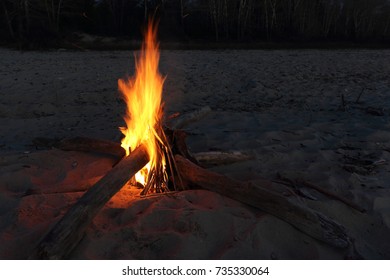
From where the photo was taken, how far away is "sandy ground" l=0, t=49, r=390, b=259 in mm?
3137

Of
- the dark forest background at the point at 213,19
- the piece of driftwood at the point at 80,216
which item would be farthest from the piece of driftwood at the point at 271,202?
the dark forest background at the point at 213,19

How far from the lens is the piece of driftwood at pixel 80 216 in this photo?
108 inches

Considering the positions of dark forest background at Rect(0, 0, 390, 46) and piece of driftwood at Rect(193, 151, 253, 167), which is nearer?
piece of driftwood at Rect(193, 151, 253, 167)

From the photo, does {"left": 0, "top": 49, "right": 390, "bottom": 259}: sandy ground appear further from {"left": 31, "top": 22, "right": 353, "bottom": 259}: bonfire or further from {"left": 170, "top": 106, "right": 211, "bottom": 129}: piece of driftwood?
{"left": 170, "top": 106, "right": 211, "bottom": 129}: piece of driftwood

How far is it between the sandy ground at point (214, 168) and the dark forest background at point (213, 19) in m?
17.8

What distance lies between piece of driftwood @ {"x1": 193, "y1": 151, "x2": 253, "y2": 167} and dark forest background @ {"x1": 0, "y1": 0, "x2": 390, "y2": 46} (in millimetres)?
23287

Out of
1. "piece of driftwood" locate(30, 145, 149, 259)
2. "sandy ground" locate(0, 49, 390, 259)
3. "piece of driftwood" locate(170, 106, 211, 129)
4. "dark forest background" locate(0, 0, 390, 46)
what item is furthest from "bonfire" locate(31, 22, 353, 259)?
"dark forest background" locate(0, 0, 390, 46)

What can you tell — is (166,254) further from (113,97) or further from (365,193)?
(113,97)

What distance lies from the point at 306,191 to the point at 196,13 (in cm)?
2991

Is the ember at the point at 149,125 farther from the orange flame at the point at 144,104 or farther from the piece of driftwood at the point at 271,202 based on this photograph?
the piece of driftwood at the point at 271,202

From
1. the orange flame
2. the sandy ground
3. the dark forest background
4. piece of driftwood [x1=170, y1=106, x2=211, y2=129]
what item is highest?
the dark forest background

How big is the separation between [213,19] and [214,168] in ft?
94.3

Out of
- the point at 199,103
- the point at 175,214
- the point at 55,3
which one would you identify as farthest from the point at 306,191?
the point at 55,3

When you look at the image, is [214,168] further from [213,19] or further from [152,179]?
[213,19]
